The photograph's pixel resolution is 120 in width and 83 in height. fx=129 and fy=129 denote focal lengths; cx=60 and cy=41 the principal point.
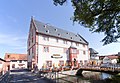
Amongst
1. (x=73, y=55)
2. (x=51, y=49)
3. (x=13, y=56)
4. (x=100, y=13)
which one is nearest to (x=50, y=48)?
(x=51, y=49)

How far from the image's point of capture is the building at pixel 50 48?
32875mm

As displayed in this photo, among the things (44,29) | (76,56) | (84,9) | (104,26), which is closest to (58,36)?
(44,29)

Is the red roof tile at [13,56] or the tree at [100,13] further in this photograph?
the red roof tile at [13,56]

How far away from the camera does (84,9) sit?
37.5ft

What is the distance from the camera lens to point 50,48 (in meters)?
35.6

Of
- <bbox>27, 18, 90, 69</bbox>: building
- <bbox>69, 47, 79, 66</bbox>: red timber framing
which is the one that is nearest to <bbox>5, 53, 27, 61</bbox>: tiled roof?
<bbox>27, 18, 90, 69</bbox>: building

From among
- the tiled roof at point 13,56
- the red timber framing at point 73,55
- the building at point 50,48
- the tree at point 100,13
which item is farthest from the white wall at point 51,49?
the tiled roof at point 13,56

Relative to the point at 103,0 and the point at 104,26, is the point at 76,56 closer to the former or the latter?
the point at 104,26

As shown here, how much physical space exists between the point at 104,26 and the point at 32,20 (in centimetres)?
2670

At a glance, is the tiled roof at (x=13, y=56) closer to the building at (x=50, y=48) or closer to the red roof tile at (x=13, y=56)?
the red roof tile at (x=13, y=56)

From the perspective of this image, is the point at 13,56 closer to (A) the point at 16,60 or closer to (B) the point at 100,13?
(A) the point at 16,60

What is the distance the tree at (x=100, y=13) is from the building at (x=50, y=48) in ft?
66.7

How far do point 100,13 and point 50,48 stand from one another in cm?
2488

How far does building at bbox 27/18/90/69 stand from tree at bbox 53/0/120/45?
2032cm
